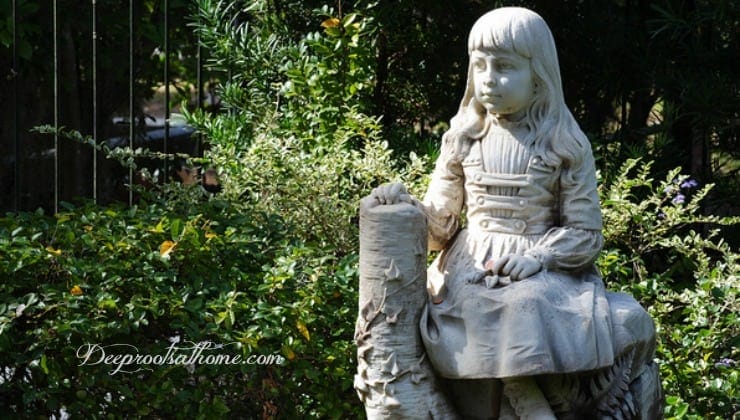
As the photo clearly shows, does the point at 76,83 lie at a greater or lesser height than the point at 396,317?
greater

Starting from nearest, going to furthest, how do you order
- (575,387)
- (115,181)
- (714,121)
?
(575,387), (714,121), (115,181)

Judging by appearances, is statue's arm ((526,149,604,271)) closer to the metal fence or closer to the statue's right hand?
the statue's right hand

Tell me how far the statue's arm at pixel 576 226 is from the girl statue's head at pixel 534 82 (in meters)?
0.06

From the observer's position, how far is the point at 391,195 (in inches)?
153

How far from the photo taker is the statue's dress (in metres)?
3.66

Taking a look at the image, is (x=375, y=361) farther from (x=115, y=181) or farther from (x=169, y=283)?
(x=115, y=181)

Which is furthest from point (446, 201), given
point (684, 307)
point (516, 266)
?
point (684, 307)

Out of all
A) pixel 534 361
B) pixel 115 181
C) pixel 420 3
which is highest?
pixel 420 3

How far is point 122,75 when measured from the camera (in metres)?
7.69

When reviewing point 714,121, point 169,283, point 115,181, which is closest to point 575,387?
point 169,283

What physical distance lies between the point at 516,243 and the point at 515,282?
20 cm

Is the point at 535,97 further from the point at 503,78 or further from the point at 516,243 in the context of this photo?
the point at 516,243

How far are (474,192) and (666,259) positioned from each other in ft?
9.45

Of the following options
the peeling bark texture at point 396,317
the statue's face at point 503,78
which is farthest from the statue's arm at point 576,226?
the peeling bark texture at point 396,317
